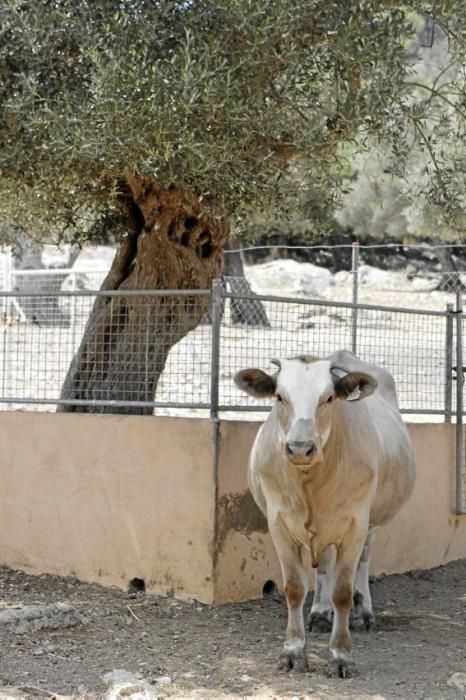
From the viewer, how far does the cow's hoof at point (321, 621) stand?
766cm

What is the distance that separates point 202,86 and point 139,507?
3.16 m

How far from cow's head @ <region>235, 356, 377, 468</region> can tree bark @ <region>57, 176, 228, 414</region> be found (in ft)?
7.58

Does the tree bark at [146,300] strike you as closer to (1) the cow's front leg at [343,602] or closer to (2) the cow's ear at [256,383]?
(2) the cow's ear at [256,383]

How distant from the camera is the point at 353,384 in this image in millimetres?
6648

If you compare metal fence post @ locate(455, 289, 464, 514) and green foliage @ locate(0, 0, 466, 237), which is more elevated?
green foliage @ locate(0, 0, 466, 237)

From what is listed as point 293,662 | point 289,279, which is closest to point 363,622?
point 293,662

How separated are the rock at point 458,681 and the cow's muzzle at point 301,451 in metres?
1.58

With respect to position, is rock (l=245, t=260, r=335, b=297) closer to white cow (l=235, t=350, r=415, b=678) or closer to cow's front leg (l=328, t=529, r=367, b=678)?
white cow (l=235, t=350, r=415, b=678)

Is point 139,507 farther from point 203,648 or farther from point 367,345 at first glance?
point 367,345

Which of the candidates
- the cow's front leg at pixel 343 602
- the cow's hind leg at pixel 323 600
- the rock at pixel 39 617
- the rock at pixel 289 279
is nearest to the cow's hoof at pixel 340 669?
the cow's front leg at pixel 343 602

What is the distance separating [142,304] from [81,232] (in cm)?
181

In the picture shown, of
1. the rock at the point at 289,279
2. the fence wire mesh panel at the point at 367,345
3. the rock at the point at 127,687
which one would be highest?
the rock at the point at 289,279

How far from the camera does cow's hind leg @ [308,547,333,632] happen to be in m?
7.68

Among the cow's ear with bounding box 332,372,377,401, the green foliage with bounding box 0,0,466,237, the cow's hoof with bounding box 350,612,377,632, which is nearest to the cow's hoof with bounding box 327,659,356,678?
the cow's hoof with bounding box 350,612,377,632
